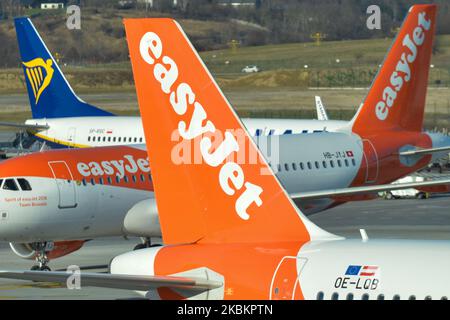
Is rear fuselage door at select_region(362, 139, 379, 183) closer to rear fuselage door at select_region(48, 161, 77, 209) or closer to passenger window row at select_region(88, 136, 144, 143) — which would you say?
rear fuselage door at select_region(48, 161, 77, 209)

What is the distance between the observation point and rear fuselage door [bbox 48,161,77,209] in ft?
102

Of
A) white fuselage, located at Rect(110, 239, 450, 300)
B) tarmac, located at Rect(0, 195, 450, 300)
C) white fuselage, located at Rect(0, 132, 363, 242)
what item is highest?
white fuselage, located at Rect(110, 239, 450, 300)

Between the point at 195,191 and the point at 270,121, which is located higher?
the point at 195,191

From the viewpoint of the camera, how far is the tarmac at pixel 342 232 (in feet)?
93.2

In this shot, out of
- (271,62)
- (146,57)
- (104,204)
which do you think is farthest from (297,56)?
(146,57)

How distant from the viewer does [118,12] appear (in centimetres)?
11575

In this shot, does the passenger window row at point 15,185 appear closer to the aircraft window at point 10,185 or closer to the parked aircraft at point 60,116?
the aircraft window at point 10,185

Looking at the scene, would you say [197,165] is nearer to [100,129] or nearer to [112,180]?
[112,180]

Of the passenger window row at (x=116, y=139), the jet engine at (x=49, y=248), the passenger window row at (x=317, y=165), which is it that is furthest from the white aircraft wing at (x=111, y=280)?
the passenger window row at (x=116, y=139)

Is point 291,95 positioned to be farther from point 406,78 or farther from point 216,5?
point 406,78

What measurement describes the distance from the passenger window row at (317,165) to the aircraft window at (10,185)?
8.93 meters

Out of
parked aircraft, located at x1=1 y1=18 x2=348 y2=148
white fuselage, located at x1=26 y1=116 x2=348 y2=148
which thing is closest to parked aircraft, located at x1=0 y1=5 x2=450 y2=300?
white fuselage, located at x1=26 y1=116 x2=348 y2=148

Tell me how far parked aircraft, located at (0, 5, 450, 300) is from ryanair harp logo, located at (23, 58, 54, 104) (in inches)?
1644
